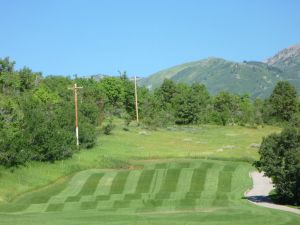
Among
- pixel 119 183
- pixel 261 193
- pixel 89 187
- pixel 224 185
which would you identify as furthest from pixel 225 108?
pixel 261 193

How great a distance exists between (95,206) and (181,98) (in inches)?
3126

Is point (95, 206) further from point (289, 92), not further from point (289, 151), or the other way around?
point (289, 92)

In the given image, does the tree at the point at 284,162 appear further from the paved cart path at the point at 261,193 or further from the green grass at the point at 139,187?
the green grass at the point at 139,187

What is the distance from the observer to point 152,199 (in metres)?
47.1

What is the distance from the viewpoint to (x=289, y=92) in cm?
13475

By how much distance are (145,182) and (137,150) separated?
19162 mm

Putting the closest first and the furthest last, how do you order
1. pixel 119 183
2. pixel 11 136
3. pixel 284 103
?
pixel 119 183
pixel 11 136
pixel 284 103

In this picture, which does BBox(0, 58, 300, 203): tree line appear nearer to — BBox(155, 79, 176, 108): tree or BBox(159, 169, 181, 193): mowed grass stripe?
BBox(155, 79, 176, 108): tree

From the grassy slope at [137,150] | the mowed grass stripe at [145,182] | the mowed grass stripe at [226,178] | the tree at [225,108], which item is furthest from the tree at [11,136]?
the tree at [225,108]

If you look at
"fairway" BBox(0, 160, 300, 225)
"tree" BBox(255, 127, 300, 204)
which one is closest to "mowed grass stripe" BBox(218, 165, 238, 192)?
"fairway" BBox(0, 160, 300, 225)

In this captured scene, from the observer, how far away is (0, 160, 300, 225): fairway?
1421 inches

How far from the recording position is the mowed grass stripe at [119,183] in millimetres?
52938

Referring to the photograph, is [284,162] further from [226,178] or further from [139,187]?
[139,187]

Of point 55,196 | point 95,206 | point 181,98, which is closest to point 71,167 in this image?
point 55,196
